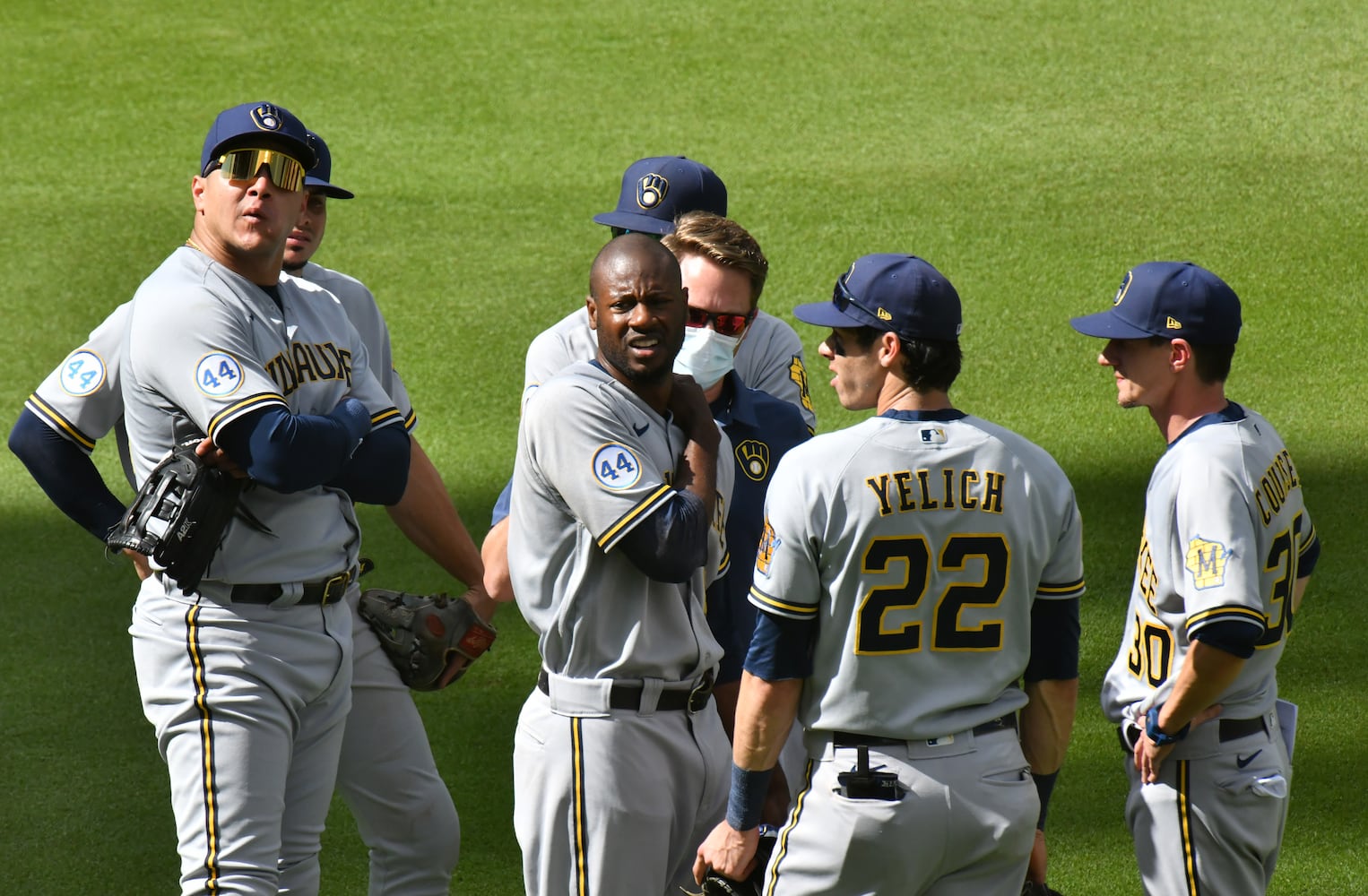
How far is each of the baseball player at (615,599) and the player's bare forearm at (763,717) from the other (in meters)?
0.22

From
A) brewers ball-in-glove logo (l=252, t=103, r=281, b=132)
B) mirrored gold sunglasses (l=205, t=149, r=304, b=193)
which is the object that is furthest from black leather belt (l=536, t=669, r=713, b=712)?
brewers ball-in-glove logo (l=252, t=103, r=281, b=132)

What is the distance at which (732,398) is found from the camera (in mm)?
3342

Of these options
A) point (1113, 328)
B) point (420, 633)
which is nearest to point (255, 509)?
point (420, 633)

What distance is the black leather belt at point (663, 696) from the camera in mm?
2770

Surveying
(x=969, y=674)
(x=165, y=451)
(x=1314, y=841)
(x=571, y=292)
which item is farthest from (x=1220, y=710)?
(x=571, y=292)

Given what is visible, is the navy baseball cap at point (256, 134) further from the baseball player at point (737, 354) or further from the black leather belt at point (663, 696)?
the black leather belt at point (663, 696)

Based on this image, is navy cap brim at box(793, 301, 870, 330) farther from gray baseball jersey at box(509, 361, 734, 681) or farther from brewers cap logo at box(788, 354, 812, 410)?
brewers cap logo at box(788, 354, 812, 410)

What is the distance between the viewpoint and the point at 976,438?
2584mm

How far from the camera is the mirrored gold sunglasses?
3070 mm

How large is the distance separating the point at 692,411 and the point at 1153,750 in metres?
1.15

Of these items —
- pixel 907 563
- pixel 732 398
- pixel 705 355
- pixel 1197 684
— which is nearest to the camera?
pixel 907 563

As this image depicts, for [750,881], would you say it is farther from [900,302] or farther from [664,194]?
[664,194]

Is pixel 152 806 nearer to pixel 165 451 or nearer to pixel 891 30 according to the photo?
pixel 165 451

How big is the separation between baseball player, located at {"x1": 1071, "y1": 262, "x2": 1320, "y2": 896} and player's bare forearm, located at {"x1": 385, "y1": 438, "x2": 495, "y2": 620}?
5.18ft
